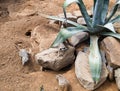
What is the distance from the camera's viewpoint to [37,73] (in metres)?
2.30

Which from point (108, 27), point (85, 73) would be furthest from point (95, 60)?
point (108, 27)

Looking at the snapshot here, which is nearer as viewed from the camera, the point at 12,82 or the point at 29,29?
the point at 12,82

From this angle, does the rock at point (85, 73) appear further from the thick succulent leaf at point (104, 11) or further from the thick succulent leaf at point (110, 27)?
the thick succulent leaf at point (104, 11)

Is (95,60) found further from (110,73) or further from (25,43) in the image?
(25,43)

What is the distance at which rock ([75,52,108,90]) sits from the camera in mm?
2107

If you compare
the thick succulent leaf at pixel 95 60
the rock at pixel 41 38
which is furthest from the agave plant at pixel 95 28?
the rock at pixel 41 38

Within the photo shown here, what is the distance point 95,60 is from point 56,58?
304mm

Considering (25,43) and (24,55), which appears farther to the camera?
(25,43)

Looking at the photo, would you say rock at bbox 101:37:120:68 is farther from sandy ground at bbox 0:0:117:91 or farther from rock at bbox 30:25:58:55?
rock at bbox 30:25:58:55

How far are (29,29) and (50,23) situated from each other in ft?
0.75

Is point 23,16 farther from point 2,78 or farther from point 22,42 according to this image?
point 2,78

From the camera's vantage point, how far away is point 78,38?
8.04ft

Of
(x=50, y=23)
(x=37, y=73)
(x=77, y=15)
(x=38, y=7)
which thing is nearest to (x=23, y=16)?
(x=38, y=7)

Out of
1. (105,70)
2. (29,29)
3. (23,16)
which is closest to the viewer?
(105,70)
